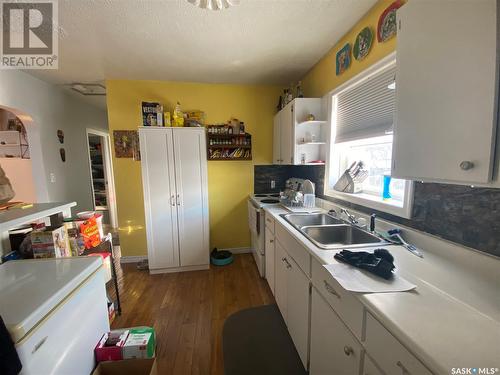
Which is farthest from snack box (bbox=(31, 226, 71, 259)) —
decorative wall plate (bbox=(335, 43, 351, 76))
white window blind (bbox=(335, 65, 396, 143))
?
decorative wall plate (bbox=(335, 43, 351, 76))

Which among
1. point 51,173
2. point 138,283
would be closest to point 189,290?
point 138,283

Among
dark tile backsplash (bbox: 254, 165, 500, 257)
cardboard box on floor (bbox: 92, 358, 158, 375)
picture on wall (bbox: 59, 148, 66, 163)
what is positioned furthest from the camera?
picture on wall (bbox: 59, 148, 66, 163)

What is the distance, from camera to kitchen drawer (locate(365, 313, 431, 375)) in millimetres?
572

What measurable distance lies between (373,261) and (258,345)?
48.7 inches

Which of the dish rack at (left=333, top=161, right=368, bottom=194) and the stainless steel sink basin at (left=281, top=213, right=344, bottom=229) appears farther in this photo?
the stainless steel sink basin at (left=281, top=213, right=344, bottom=229)

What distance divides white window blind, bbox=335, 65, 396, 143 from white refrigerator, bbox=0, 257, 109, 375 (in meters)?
2.07

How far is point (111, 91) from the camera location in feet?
9.12

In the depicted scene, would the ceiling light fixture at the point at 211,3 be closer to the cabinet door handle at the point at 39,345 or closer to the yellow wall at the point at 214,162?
the yellow wall at the point at 214,162

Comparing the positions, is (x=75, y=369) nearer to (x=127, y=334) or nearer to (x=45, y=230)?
(x=127, y=334)

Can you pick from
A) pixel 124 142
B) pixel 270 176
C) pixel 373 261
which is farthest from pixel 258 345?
pixel 124 142

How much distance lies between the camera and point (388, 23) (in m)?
1.38

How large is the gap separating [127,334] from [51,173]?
275cm

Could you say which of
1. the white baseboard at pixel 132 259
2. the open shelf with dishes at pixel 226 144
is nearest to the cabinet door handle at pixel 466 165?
the open shelf with dishes at pixel 226 144

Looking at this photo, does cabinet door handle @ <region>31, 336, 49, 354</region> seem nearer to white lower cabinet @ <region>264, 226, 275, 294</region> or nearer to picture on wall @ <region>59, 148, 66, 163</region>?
white lower cabinet @ <region>264, 226, 275, 294</region>
